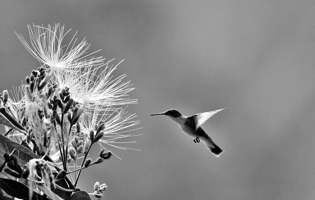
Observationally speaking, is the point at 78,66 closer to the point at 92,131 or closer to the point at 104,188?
the point at 92,131

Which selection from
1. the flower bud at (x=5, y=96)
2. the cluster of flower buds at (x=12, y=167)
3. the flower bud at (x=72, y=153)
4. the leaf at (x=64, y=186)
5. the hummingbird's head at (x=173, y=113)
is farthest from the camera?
the hummingbird's head at (x=173, y=113)

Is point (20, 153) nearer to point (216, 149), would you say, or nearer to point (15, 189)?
point (15, 189)

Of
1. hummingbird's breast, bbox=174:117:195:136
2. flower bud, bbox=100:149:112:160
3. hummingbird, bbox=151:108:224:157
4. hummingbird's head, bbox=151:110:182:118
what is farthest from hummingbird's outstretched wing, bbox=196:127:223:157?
flower bud, bbox=100:149:112:160

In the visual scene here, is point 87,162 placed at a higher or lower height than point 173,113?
lower

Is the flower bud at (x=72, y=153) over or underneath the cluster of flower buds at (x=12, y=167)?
over

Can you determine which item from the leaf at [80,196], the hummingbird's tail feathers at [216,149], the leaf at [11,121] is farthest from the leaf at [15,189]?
the hummingbird's tail feathers at [216,149]

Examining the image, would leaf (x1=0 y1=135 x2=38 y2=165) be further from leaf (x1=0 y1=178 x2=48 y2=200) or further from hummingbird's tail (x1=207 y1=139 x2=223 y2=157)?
hummingbird's tail (x1=207 y1=139 x2=223 y2=157)

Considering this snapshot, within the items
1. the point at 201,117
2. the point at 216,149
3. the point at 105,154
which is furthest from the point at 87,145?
the point at 216,149

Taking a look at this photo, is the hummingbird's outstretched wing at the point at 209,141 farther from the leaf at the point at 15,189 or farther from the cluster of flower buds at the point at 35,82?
the leaf at the point at 15,189
